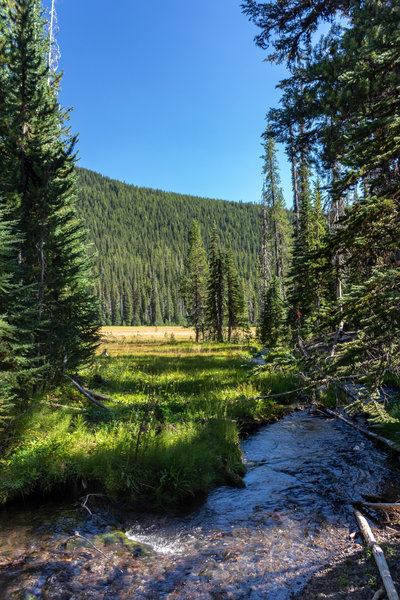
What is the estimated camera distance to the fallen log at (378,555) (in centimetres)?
291

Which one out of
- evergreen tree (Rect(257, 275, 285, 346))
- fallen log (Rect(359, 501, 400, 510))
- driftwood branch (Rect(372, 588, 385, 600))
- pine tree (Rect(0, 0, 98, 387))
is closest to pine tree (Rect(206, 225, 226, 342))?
evergreen tree (Rect(257, 275, 285, 346))

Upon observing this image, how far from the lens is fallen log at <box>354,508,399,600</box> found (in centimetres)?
291

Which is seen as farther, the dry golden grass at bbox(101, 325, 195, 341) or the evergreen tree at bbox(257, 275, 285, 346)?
the dry golden grass at bbox(101, 325, 195, 341)

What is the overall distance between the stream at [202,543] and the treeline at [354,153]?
2.12 metres

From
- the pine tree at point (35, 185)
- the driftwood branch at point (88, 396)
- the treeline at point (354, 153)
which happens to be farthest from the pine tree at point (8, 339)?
the treeline at point (354, 153)

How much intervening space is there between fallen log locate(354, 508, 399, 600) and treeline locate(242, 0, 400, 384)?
1802 millimetres

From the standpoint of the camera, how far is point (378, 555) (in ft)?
11.3

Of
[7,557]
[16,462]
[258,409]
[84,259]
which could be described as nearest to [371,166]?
[7,557]

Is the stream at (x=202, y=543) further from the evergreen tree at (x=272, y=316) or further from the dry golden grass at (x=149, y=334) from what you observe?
the dry golden grass at (x=149, y=334)

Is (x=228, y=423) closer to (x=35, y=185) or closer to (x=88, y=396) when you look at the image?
(x=88, y=396)

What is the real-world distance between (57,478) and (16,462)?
73 cm

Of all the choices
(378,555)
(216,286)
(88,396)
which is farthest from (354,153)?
(216,286)

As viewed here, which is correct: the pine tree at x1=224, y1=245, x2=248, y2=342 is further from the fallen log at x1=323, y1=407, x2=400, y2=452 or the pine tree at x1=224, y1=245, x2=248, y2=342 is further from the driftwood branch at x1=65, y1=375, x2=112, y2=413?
the driftwood branch at x1=65, y1=375, x2=112, y2=413

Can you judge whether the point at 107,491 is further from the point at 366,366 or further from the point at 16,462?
the point at 366,366
